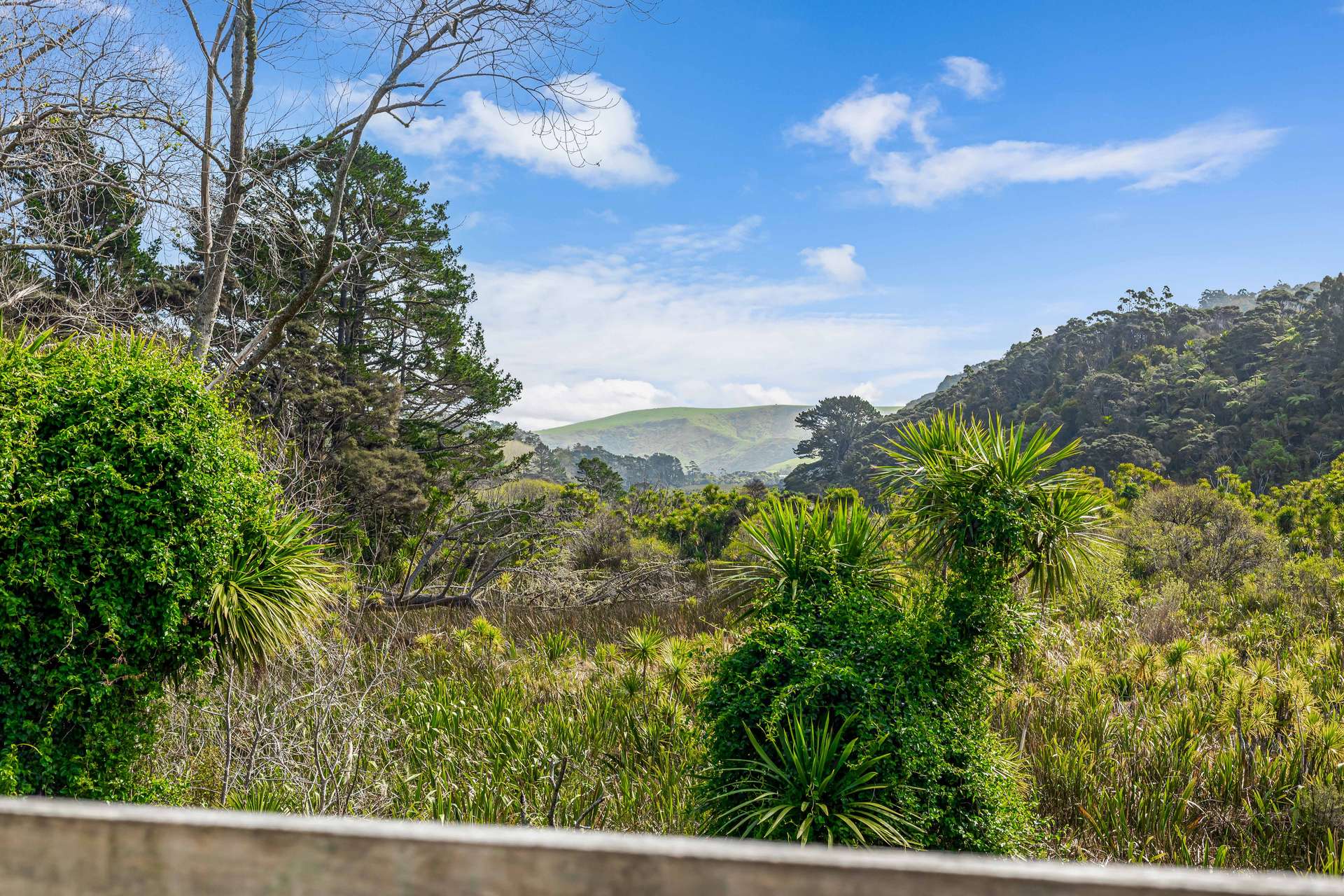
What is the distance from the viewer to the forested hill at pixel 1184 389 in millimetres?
37125

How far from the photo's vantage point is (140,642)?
16.5 ft

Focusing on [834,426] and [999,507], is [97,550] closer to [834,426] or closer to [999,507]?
[999,507]

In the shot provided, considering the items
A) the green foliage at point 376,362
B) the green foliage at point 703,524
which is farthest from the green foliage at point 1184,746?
the green foliage at point 703,524

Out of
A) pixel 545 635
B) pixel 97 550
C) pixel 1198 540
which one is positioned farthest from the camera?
pixel 1198 540

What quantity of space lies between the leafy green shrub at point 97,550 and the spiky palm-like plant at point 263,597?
12 cm

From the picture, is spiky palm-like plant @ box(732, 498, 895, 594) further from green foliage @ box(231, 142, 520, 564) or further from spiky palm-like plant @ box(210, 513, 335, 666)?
green foliage @ box(231, 142, 520, 564)

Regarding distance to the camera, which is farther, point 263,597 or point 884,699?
point 263,597

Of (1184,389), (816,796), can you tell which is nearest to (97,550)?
(816,796)

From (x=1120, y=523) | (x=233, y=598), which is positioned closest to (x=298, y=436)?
(x=233, y=598)

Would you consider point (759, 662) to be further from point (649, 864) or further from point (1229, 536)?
point (1229, 536)

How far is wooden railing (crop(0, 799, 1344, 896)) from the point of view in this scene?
76 cm

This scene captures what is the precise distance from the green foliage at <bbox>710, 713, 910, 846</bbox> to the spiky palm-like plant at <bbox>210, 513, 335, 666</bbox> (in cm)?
347

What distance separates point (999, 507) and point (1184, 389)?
1926 inches

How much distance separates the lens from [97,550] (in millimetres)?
4820
